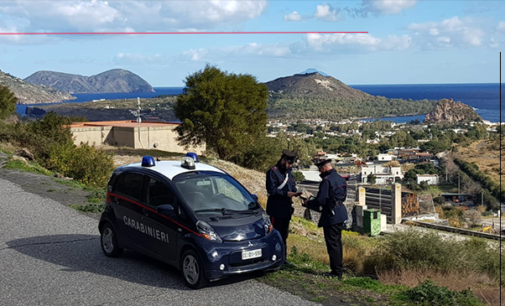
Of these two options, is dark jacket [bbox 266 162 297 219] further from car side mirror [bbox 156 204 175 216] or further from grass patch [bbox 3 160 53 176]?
grass patch [bbox 3 160 53 176]

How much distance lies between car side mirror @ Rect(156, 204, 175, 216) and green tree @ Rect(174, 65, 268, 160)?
33988mm

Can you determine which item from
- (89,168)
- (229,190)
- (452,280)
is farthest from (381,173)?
(229,190)

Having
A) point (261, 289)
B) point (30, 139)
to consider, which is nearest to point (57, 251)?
point (261, 289)

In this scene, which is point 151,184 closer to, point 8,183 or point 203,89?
point 8,183

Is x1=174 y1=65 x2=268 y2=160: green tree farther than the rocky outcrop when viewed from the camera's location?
No

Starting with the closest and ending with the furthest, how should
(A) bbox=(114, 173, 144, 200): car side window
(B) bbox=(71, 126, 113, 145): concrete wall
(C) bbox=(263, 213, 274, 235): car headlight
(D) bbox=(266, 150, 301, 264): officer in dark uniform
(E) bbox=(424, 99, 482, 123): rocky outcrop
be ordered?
(C) bbox=(263, 213, 274, 235): car headlight
(A) bbox=(114, 173, 144, 200): car side window
(D) bbox=(266, 150, 301, 264): officer in dark uniform
(B) bbox=(71, 126, 113, 145): concrete wall
(E) bbox=(424, 99, 482, 123): rocky outcrop

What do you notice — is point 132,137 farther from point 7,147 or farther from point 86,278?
point 86,278

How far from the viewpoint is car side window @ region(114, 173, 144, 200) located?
7.81 m

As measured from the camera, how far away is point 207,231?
22.1 ft

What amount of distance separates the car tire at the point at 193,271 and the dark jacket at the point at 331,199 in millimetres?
1723

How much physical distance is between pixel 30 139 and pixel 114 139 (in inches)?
1019

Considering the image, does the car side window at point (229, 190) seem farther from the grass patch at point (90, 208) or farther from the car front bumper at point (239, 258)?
the grass patch at point (90, 208)

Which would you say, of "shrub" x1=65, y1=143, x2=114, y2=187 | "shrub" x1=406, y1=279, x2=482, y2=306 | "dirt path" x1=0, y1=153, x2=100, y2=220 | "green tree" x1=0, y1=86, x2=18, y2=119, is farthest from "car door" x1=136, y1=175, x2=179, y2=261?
"green tree" x1=0, y1=86, x2=18, y2=119

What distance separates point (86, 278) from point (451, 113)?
19442 centimetres
